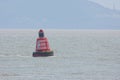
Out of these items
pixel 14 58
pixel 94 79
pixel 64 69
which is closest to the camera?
pixel 94 79

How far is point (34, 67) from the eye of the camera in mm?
45969

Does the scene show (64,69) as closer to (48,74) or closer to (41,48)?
(48,74)

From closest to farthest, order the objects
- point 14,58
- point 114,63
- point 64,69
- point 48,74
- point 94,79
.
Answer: point 94,79 → point 48,74 → point 64,69 → point 114,63 → point 14,58

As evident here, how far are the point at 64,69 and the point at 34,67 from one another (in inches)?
94.6

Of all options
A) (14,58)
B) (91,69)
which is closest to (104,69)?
(91,69)

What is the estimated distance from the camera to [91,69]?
1751 inches

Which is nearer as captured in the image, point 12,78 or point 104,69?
point 12,78

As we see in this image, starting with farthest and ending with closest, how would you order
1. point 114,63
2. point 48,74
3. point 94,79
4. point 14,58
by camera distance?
point 14,58 < point 114,63 < point 48,74 < point 94,79

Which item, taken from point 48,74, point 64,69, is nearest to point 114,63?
point 64,69

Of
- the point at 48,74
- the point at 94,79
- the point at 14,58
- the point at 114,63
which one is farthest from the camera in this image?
the point at 14,58

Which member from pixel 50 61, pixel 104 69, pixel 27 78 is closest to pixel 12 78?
pixel 27 78

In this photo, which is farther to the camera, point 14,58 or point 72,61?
point 14,58

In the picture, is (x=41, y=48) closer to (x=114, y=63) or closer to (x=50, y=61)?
(x=50, y=61)

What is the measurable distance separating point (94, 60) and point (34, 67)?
811cm
